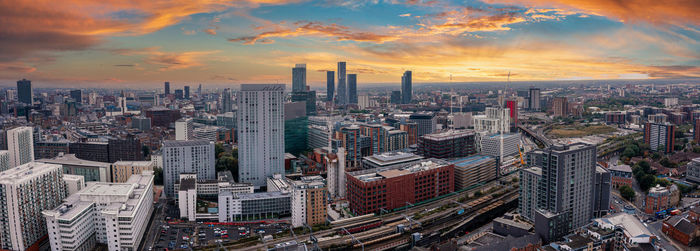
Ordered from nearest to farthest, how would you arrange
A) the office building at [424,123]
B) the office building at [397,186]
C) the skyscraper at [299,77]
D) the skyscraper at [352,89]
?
the office building at [397,186] → the office building at [424,123] → the skyscraper at [299,77] → the skyscraper at [352,89]

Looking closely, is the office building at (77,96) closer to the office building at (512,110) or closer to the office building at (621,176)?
the office building at (512,110)

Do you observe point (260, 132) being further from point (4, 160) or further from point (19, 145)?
point (19, 145)

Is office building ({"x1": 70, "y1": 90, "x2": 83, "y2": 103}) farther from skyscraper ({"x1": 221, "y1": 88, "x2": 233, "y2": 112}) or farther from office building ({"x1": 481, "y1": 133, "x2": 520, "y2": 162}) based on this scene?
office building ({"x1": 481, "y1": 133, "x2": 520, "y2": 162})

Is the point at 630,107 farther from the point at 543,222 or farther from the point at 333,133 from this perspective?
the point at 543,222

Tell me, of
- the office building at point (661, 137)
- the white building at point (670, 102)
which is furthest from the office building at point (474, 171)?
the white building at point (670, 102)

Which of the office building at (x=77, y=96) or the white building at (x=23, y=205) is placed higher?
the office building at (x=77, y=96)

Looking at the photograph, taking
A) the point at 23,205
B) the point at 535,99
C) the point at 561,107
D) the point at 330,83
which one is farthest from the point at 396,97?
the point at 23,205

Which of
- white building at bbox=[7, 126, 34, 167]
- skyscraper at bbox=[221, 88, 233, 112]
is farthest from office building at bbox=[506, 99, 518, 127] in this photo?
white building at bbox=[7, 126, 34, 167]

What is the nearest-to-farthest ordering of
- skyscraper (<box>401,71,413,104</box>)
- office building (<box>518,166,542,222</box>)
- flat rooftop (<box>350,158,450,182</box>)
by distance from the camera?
office building (<box>518,166,542,222</box>)
flat rooftop (<box>350,158,450,182</box>)
skyscraper (<box>401,71,413,104</box>)
